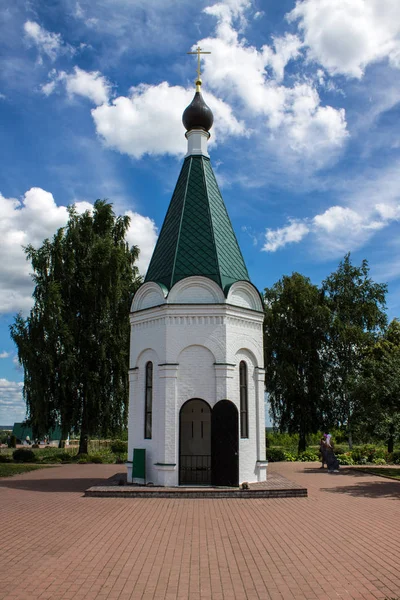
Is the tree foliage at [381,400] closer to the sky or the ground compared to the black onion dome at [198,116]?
closer to the ground

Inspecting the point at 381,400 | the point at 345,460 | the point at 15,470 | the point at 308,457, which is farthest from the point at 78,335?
the point at 381,400

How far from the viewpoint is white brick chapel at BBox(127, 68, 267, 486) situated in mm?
13477

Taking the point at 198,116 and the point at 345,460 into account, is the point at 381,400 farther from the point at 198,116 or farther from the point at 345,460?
the point at 198,116

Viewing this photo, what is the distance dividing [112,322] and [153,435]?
12937 millimetres

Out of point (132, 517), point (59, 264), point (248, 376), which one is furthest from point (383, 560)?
point (59, 264)

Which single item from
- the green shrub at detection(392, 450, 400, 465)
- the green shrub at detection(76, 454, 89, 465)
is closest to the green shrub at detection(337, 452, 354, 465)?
the green shrub at detection(392, 450, 400, 465)

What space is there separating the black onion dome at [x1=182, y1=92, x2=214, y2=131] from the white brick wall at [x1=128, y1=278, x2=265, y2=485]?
6.19m

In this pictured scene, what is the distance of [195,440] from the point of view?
15.7 m

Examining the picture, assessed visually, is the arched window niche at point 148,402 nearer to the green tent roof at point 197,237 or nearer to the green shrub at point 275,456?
the green tent roof at point 197,237

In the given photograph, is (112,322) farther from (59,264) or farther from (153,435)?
(153,435)

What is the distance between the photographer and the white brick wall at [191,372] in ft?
44.6

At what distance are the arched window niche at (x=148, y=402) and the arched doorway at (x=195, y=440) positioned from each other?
996 mm

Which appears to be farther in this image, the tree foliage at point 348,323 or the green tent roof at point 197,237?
the tree foliage at point 348,323

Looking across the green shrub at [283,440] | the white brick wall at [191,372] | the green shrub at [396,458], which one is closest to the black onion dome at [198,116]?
the white brick wall at [191,372]
